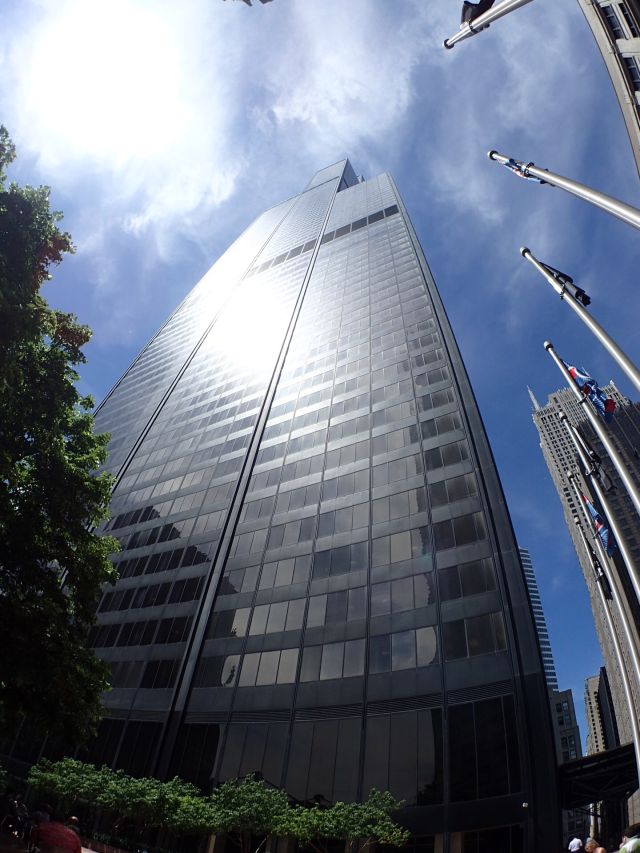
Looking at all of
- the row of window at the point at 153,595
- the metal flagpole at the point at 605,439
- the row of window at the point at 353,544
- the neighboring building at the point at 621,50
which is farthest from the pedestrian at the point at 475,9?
the row of window at the point at 153,595

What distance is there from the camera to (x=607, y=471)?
82.6 m

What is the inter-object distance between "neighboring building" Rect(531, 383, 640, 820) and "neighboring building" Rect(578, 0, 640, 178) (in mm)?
47808

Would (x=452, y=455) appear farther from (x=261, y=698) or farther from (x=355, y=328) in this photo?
(x=355, y=328)

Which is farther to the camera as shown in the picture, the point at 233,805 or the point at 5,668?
the point at 233,805

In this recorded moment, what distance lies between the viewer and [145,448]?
2480 inches

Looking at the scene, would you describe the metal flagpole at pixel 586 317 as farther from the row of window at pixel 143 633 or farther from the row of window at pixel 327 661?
the row of window at pixel 143 633

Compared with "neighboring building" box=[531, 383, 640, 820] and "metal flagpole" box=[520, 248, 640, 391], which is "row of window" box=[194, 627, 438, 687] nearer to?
"metal flagpole" box=[520, 248, 640, 391]

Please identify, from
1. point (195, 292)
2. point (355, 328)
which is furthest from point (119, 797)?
point (195, 292)

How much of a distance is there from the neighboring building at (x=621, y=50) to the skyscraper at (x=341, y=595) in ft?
74.0

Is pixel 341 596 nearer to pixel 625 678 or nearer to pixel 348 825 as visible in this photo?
pixel 348 825

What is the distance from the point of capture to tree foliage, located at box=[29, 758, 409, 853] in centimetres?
1998

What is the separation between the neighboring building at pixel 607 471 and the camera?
8294 centimetres

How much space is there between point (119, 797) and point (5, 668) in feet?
55.9

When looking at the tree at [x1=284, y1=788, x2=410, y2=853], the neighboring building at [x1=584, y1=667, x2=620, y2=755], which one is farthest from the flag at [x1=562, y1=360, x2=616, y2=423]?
the neighboring building at [x1=584, y1=667, x2=620, y2=755]
